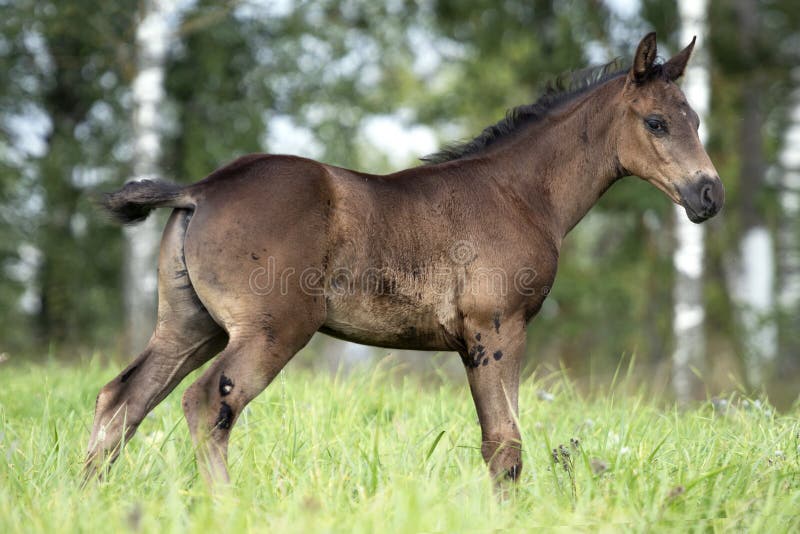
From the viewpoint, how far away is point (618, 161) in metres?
4.55

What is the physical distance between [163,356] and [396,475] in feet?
4.46

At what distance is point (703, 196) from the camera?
4227 millimetres

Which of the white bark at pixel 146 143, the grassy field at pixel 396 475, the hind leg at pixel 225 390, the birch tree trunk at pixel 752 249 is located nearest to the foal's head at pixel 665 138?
the grassy field at pixel 396 475

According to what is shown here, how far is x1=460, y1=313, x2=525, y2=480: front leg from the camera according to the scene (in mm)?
3896

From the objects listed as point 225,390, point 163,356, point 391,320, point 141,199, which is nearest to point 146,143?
point 141,199

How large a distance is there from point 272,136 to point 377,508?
36.7 ft

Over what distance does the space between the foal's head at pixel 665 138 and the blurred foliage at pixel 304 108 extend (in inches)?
301

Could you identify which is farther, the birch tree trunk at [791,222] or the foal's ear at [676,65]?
the birch tree trunk at [791,222]

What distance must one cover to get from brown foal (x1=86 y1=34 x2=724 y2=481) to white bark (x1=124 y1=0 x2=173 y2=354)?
19.0 feet

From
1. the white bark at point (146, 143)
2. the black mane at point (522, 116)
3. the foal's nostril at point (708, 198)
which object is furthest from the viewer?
the white bark at point (146, 143)

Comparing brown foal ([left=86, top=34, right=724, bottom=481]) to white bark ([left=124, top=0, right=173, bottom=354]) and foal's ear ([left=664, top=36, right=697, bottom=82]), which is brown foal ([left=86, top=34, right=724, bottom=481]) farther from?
white bark ([left=124, top=0, right=173, bottom=354])

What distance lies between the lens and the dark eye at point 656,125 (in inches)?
171

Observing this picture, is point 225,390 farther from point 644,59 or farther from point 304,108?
point 304,108

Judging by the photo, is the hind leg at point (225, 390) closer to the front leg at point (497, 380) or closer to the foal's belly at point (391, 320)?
the foal's belly at point (391, 320)
